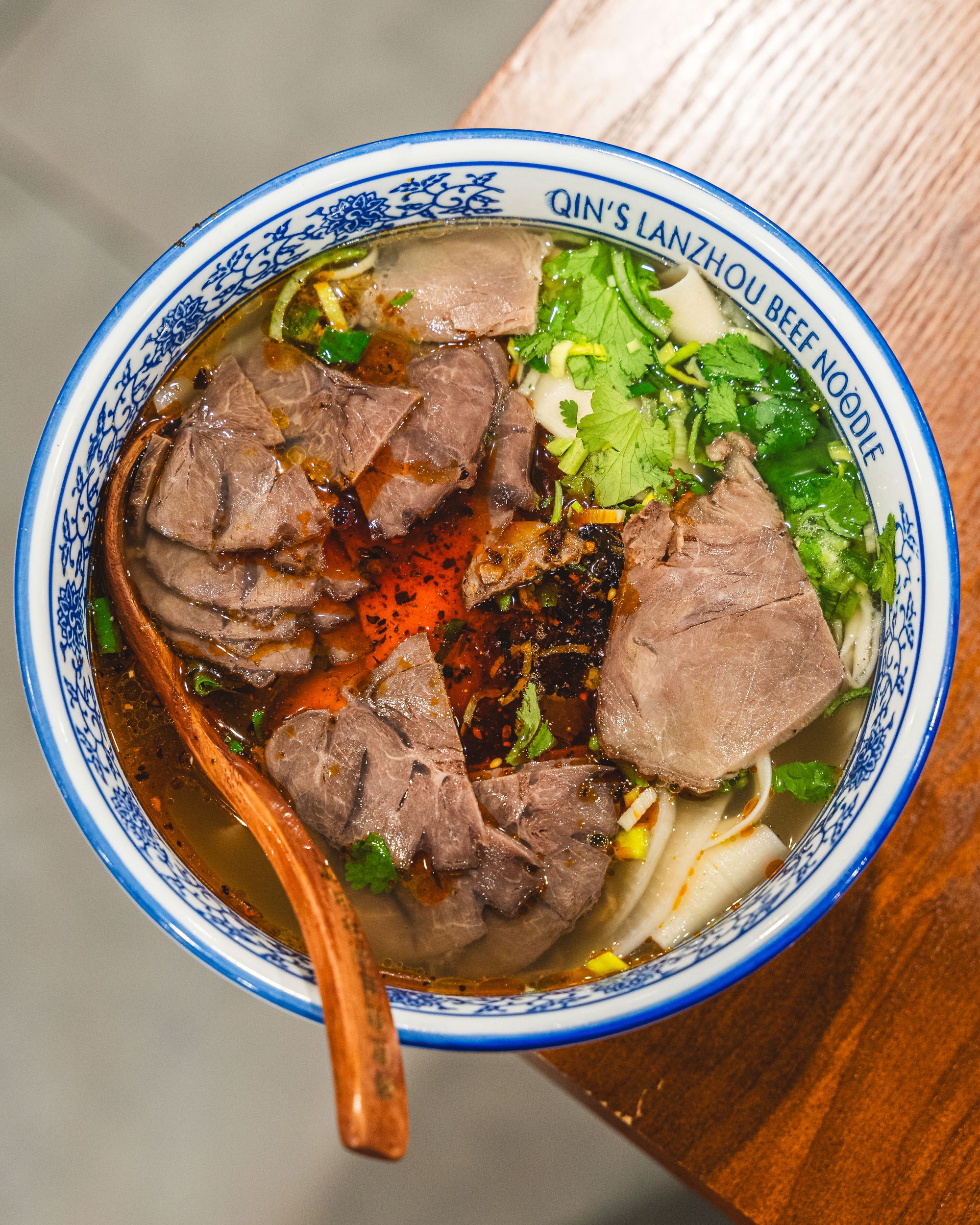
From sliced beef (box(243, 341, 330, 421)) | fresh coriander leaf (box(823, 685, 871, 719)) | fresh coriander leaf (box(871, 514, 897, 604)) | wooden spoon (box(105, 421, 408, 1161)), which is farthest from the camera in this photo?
sliced beef (box(243, 341, 330, 421))

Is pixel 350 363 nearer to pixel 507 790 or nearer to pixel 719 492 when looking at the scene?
pixel 719 492

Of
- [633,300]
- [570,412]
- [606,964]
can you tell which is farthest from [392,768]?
[633,300]

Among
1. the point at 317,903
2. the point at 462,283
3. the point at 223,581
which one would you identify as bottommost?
the point at 317,903

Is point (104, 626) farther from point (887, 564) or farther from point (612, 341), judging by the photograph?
point (887, 564)

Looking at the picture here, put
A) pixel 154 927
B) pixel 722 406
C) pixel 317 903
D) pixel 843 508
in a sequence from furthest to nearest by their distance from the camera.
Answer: pixel 154 927, pixel 722 406, pixel 843 508, pixel 317 903

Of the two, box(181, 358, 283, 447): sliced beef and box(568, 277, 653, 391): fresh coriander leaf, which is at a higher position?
box(568, 277, 653, 391): fresh coriander leaf

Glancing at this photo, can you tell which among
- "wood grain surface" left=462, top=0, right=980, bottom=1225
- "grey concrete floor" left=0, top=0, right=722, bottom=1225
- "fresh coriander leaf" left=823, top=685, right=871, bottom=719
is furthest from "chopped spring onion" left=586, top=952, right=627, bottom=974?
"grey concrete floor" left=0, top=0, right=722, bottom=1225

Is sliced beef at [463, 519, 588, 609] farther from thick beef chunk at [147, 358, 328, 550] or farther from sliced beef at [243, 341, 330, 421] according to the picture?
sliced beef at [243, 341, 330, 421]
